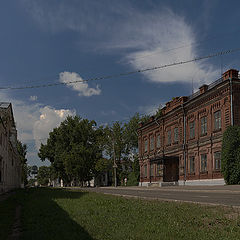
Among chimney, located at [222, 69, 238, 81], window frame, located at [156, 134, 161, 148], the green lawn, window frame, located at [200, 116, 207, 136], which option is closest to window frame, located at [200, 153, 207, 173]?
window frame, located at [200, 116, 207, 136]

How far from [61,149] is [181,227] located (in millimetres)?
59347

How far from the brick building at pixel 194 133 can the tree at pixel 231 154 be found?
120cm

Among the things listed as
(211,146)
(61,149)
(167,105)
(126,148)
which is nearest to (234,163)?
(211,146)

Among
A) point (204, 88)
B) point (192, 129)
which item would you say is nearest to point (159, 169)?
point (192, 129)

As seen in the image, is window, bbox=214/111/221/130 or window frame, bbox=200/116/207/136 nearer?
window, bbox=214/111/221/130

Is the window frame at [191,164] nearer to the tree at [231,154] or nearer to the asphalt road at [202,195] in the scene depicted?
the tree at [231,154]

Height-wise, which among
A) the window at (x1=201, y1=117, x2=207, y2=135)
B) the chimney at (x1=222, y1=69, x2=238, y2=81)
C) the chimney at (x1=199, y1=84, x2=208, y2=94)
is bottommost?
the window at (x1=201, y1=117, x2=207, y2=135)

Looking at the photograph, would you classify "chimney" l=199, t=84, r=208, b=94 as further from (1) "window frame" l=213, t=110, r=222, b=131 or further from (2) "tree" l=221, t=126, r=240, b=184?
(2) "tree" l=221, t=126, r=240, b=184

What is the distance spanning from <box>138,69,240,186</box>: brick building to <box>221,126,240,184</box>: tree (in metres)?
1.20

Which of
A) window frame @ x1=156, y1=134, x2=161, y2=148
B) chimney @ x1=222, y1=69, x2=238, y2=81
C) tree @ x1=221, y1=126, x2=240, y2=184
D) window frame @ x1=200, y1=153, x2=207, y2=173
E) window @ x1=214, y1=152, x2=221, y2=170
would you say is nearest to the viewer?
tree @ x1=221, y1=126, x2=240, y2=184

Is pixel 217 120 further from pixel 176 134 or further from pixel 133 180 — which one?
pixel 133 180

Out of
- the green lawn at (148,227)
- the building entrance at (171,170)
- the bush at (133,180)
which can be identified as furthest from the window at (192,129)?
the green lawn at (148,227)

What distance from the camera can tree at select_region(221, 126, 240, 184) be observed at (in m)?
28.8

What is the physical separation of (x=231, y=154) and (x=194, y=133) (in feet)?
28.0
